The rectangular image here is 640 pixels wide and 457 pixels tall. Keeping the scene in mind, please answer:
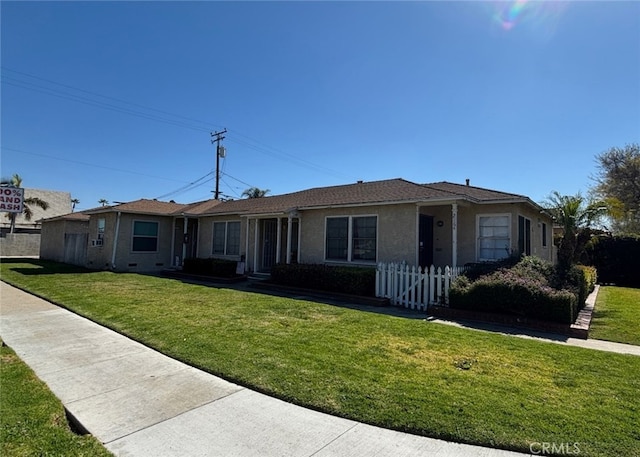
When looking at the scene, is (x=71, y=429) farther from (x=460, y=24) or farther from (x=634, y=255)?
(x=634, y=255)

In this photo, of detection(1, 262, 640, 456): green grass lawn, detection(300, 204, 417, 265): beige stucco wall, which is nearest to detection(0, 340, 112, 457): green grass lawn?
detection(1, 262, 640, 456): green grass lawn

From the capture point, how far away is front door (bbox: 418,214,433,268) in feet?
40.4

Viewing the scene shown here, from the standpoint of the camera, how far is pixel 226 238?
1869 cm

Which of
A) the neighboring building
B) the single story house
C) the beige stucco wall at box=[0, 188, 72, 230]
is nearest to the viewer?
the single story house

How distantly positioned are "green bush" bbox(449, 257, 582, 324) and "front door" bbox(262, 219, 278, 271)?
32.2 feet

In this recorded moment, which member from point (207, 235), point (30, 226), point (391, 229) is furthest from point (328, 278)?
point (30, 226)

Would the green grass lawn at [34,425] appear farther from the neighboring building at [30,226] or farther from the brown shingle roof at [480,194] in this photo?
the neighboring building at [30,226]

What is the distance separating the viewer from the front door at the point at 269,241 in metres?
17.3

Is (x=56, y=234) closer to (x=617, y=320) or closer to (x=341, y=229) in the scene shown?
(x=341, y=229)

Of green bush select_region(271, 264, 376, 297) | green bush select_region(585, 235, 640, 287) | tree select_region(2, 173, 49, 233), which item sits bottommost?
green bush select_region(271, 264, 376, 297)

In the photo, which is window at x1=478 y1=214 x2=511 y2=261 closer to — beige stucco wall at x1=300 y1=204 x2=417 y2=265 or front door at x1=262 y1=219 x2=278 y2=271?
beige stucco wall at x1=300 y1=204 x2=417 y2=265

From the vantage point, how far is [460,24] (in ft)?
32.3

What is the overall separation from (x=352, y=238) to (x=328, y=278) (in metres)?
1.95

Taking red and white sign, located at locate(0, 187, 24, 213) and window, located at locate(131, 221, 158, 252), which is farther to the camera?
window, located at locate(131, 221, 158, 252)
